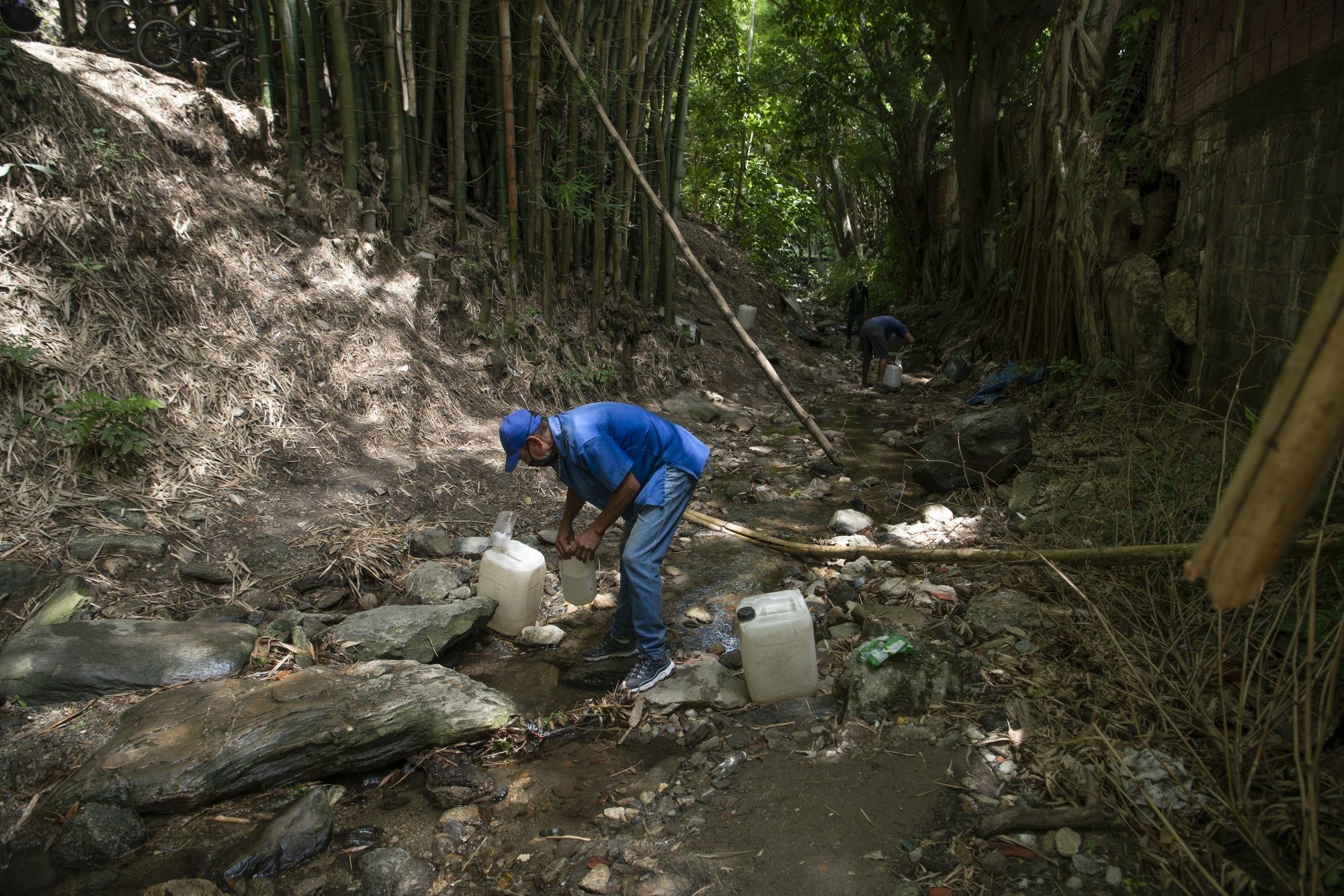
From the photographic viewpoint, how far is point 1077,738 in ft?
7.84

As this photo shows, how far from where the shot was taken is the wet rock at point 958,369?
30.0 feet

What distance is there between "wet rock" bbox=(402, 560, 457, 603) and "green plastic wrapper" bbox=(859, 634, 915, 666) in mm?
1946

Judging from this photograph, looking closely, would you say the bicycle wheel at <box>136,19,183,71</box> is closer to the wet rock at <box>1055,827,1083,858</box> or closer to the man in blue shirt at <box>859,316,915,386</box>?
the wet rock at <box>1055,827,1083,858</box>

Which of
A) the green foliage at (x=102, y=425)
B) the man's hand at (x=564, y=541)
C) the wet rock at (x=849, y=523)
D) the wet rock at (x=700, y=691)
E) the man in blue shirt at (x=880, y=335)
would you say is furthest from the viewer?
the man in blue shirt at (x=880, y=335)

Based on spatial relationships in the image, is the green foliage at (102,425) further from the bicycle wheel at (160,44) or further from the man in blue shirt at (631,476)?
the bicycle wheel at (160,44)

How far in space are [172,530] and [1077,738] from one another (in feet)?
12.3

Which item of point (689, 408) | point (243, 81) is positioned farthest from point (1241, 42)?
point (243, 81)

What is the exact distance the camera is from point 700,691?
10.2 ft

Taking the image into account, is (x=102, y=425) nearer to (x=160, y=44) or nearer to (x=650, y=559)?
(x=650, y=559)

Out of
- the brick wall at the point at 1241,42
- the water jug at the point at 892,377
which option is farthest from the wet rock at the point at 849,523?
the water jug at the point at 892,377

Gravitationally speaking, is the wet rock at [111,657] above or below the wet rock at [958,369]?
below

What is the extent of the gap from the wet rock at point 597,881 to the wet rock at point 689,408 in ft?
16.9

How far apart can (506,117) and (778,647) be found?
470cm

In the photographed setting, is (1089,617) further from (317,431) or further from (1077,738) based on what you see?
(317,431)
